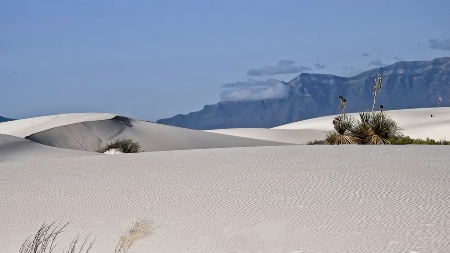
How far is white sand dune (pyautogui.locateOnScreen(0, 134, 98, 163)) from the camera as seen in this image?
74.0ft

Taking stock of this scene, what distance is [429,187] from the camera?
11.2 meters

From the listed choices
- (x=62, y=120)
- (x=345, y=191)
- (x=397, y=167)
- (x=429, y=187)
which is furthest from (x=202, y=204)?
(x=62, y=120)

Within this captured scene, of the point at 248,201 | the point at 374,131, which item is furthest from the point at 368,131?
the point at 248,201

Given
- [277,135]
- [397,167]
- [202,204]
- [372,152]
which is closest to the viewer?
[202,204]

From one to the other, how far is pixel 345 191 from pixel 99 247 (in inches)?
161

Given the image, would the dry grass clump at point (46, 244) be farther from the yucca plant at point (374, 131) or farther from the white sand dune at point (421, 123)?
the white sand dune at point (421, 123)

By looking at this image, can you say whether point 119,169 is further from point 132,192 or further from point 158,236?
point 158,236

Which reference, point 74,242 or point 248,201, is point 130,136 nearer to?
point 248,201

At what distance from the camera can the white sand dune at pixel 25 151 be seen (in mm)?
22547

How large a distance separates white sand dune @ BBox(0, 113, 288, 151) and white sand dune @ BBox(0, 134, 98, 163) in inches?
372

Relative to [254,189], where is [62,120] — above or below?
above

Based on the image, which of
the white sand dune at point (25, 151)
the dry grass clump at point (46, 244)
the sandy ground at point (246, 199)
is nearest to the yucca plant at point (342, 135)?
the sandy ground at point (246, 199)

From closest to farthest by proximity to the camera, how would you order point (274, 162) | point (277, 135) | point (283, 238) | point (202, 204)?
1. point (283, 238)
2. point (202, 204)
3. point (274, 162)
4. point (277, 135)

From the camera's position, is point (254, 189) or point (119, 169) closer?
point (254, 189)
